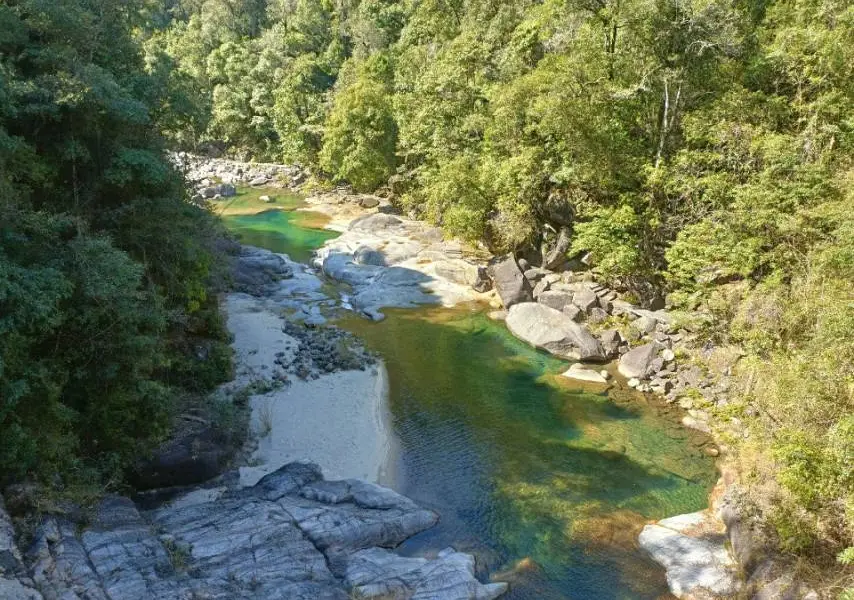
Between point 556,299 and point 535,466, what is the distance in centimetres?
1144


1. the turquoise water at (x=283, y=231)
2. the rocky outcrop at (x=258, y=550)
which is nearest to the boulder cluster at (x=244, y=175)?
the turquoise water at (x=283, y=231)

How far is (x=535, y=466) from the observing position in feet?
55.5

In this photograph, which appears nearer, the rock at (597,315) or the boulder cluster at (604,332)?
the boulder cluster at (604,332)

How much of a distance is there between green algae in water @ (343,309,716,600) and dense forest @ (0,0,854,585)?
2735mm

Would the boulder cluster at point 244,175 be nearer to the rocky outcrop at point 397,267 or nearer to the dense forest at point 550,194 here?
the rocky outcrop at point 397,267

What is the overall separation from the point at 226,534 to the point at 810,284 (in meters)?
17.7

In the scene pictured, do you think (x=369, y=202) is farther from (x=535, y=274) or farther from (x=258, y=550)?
(x=258, y=550)

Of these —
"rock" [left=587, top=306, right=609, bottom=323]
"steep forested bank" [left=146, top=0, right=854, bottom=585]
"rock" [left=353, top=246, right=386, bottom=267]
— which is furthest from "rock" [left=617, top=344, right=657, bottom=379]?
"rock" [left=353, top=246, right=386, bottom=267]

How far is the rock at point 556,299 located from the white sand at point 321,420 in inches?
348

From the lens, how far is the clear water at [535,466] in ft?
44.2

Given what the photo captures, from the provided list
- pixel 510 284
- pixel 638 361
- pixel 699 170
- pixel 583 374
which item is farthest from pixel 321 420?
pixel 699 170

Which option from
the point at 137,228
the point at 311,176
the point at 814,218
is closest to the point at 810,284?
the point at 814,218

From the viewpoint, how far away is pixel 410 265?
33.5 metres

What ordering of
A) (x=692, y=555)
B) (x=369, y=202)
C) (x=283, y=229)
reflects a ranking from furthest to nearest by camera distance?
(x=369, y=202) → (x=283, y=229) → (x=692, y=555)
